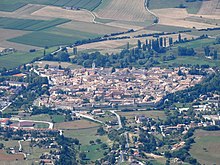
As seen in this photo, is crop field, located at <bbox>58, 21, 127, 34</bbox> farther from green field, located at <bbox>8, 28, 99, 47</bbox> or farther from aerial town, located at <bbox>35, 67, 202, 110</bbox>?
aerial town, located at <bbox>35, 67, 202, 110</bbox>

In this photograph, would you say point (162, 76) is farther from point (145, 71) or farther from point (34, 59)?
point (34, 59)

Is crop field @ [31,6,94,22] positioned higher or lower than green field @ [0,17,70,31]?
higher

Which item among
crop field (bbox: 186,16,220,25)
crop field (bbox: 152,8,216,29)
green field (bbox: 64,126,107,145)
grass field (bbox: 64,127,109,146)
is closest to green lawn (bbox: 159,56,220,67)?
crop field (bbox: 152,8,216,29)

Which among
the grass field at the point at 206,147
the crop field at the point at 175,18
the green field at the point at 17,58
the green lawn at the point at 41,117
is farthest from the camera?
the crop field at the point at 175,18

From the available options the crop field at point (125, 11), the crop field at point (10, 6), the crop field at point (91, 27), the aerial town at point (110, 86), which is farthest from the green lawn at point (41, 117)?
the crop field at point (10, 6)

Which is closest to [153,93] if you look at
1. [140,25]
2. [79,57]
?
[79,57]

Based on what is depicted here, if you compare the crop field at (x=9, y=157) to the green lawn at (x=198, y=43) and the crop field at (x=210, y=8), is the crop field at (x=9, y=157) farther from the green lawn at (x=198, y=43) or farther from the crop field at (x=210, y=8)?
the crop field at (x=210, y=8)
